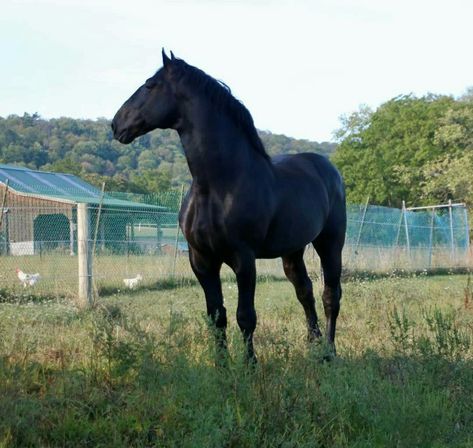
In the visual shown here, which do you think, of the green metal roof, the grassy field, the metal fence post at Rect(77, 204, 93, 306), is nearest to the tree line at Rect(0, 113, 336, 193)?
the green metal roof

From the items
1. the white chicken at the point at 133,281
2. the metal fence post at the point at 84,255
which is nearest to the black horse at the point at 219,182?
the metal fence post at the point at 84,255

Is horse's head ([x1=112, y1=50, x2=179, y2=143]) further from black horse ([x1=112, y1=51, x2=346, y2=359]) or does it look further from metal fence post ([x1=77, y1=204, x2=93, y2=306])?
metal fence post ([x1=77, y1=204, x2=93, y2=306])

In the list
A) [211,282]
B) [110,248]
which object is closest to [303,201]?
[211,282]

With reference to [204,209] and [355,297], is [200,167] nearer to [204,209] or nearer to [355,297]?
[204,209]

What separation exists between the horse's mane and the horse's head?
0.36ft

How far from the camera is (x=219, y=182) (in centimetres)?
576

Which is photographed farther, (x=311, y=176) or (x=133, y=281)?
(x=133, y=281)

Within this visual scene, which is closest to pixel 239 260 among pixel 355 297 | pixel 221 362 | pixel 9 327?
pixel 221 362

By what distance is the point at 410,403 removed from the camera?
4.47 meters

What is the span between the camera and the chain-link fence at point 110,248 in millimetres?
13438

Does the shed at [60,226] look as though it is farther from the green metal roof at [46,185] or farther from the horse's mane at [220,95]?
the green metal roof at [46,185]

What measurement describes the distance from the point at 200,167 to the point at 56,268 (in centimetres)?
943

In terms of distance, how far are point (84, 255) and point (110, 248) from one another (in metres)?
2.63

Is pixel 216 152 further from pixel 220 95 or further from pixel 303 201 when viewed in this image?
pixel 303 201
